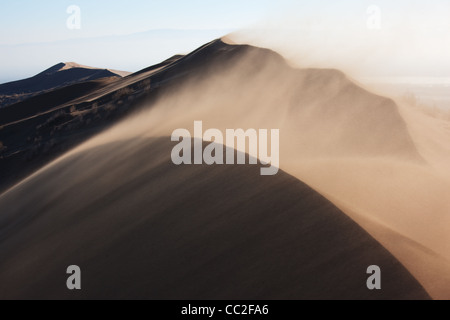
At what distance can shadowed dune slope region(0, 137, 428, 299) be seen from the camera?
333 cm

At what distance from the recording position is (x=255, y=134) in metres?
7.98

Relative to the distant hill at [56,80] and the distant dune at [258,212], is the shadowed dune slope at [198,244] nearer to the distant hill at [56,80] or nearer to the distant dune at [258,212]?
the distant dune at [258,212]

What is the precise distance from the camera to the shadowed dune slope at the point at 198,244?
333cm

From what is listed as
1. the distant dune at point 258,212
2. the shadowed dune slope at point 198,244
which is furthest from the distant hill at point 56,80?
the shadowed dune slope at point 198,244

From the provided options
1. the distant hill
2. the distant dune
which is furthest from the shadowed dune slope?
the distant hill

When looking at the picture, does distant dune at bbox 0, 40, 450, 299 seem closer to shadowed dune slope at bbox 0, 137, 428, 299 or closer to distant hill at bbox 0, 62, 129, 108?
shadowed dune slope at bbox 0, 137, 428, 299

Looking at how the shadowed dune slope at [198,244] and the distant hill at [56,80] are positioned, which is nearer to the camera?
the shadowed dune slope at [198,244]

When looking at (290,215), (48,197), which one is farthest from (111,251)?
(48,197)

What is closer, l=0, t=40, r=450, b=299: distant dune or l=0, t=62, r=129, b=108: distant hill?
l=0, t=40, r=450, b=299: distant dune

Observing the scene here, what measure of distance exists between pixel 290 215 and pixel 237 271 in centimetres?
86

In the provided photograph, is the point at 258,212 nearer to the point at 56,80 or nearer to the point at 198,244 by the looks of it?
the point at 198,244

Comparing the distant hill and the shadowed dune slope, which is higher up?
the distant hill

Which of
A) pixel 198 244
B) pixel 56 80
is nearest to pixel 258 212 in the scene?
pixel 198 244
